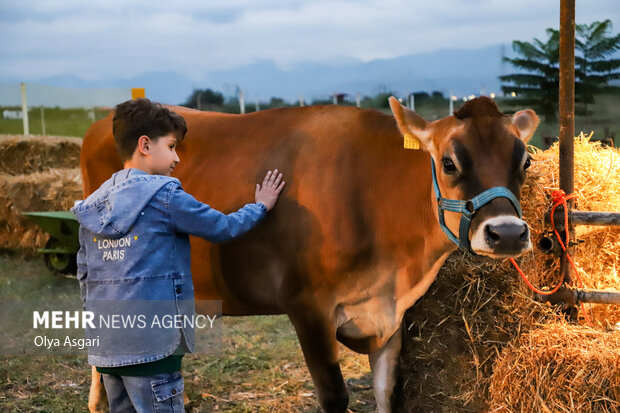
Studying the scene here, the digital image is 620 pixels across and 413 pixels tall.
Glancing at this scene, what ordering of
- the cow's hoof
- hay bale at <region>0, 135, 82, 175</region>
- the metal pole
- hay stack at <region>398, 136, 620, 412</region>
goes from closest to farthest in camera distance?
the cow's hoof < the metal pole < hay stack at <region>398, 136, 620, 412</region> < hay bale at <region>0, 135, 82, 175</region>

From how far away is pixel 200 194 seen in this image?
4.21m

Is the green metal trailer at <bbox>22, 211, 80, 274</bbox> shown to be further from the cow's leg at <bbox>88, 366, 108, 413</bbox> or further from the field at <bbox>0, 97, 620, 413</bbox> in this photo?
the cow's leg at <bbox>88, 366, 108, 413</bbox>

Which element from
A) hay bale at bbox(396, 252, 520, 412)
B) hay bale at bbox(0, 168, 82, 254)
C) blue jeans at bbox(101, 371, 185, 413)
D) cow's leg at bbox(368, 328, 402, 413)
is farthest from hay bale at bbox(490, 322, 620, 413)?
hay bale at bbox(0, 168, 82, 254)

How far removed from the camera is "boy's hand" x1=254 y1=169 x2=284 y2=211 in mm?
3701

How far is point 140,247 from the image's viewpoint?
2807 millimetres

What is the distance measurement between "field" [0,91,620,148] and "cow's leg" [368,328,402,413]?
27.7 feet

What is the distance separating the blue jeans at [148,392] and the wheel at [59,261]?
6.47 meters

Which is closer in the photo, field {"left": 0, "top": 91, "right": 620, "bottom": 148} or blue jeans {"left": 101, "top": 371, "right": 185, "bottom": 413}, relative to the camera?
blue jeans {"left": 101, "top": 371, "right": 185, "bottom": 413}

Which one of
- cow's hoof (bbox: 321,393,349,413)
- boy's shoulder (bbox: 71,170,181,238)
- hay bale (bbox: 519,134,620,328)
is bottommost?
cow's hoof (bbox: 321,393,349,413)

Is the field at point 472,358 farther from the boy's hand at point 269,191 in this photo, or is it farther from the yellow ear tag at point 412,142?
the boy's hand at point 269,191

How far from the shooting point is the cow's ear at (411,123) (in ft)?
10.9

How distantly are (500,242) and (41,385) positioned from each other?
14.0 ft

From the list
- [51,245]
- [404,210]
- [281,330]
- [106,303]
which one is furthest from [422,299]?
[51,245]

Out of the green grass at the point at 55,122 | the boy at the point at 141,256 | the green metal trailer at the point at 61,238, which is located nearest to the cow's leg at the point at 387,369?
the boy at the point at 141,256
